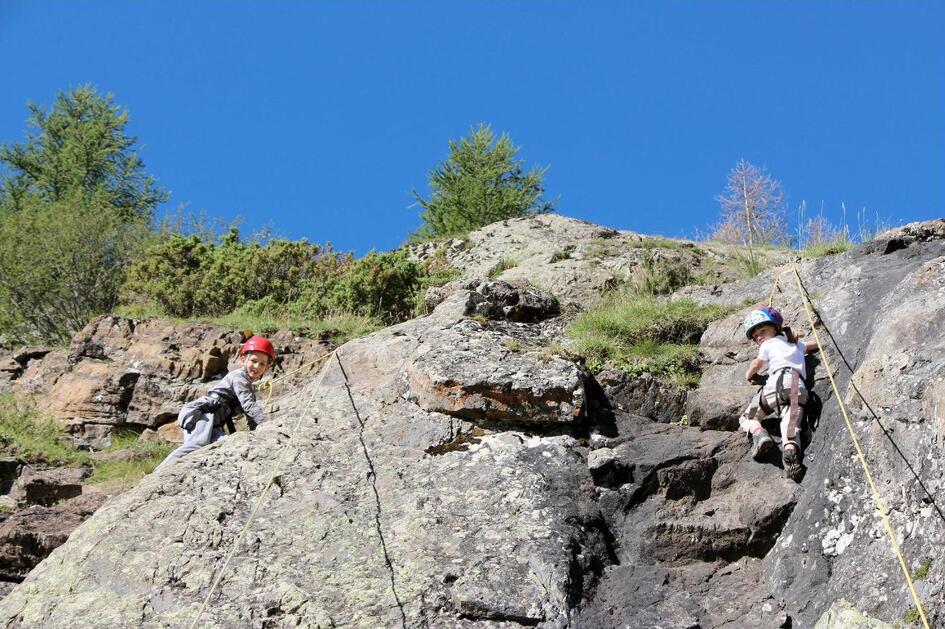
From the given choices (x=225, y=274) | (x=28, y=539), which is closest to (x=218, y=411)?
(x=28, y=539)

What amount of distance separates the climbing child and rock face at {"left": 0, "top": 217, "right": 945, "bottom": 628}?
18 cm

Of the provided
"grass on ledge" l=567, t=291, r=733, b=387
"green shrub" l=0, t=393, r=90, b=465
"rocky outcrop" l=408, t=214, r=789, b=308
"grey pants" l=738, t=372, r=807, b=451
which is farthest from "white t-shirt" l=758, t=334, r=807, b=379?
"green shrub" l=0, t=393, r=90, b=465

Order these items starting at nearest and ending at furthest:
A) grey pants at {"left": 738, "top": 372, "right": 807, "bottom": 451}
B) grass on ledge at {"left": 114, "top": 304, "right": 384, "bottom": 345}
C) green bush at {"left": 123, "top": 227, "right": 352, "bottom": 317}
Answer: grey pants at {"left": 738, "top": 372, "right": 807, "bottom": 451}
grass on ledge at {"left": 114, "top": 304, "right": 384, "bottom": 345}
green bush at {"left": 123, "top": 227, "right": 352, "bottom": 317}

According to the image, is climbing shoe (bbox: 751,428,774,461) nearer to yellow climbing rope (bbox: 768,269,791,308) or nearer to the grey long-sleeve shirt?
yellow climbing rope (bbox: 768,269,791,308)

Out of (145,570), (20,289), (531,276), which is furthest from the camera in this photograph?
(20,289)

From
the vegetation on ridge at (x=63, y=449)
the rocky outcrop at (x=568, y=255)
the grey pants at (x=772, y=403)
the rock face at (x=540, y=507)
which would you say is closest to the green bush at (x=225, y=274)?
the rocky outcrop at (x=568, y=255)

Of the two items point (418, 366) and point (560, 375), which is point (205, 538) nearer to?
point (418, 366)

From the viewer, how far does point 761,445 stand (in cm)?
848

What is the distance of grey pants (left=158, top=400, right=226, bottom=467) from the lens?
998 centimetres

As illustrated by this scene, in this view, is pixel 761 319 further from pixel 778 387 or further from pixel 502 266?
pixel 502 266

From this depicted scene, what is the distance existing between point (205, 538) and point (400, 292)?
8801 mm

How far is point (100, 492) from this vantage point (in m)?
11.6

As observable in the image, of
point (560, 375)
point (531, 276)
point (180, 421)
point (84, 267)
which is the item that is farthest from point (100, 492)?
point (84, 267)

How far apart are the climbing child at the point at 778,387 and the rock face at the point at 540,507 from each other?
0.58ft
